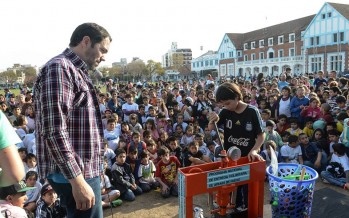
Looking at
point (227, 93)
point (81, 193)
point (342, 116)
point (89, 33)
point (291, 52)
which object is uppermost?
point (291, 52)

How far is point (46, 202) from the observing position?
3.94m

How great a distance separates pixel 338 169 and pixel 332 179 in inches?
10.2

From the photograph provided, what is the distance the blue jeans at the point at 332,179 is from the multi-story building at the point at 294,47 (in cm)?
3455

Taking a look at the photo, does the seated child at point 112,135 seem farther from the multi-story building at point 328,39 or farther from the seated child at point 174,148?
the multi-story building at point 328,39

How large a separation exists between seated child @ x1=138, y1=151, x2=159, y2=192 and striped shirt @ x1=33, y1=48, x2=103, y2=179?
11.8 ft

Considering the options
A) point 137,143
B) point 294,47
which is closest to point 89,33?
point 137,143

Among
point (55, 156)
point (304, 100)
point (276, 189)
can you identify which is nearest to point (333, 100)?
point (304, 100)

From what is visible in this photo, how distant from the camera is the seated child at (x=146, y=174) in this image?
5.45 metres

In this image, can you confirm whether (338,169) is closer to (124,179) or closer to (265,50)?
(124,179)

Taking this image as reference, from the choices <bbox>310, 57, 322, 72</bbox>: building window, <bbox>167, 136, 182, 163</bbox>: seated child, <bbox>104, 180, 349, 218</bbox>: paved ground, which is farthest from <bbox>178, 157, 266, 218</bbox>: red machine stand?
<bbox>310, 57, 322, 72</bbox>: building window

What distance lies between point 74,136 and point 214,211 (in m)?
1.38

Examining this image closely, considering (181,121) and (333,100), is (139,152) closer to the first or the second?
(181,121)

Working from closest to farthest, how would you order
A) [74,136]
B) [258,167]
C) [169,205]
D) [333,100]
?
[74,136] → [258,167] → [169,205] → [333,100]

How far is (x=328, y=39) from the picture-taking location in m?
39.0
